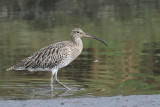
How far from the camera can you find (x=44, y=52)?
39.0ft

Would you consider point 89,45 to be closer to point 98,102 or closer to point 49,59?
point 49,59

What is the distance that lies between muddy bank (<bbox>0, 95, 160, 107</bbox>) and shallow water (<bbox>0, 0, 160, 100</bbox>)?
560 mm

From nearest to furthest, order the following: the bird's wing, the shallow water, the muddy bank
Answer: the muddy bank < the shallow water < the bird's wing

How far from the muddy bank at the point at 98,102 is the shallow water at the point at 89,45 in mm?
560

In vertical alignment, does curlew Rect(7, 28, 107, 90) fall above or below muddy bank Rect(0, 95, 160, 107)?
above

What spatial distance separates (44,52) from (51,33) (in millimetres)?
7092

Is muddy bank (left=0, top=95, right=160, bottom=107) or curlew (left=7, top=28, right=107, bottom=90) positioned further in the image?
curlew (left=7, top=28, right=107, bottom=90)

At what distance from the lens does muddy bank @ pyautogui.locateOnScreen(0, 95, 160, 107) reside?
912 centimetres

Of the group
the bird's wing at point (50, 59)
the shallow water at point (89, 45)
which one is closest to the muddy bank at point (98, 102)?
the shallow water at point (89, 45)

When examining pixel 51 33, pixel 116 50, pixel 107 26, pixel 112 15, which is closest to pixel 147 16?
pixel 112 15

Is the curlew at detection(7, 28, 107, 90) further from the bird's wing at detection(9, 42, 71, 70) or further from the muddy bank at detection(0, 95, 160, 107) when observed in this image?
the muddy bank at detection(0, 95, 160, 107)

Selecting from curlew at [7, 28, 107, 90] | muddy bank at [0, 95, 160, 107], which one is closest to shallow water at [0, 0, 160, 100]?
curlew at [7, 28, 107, 90]

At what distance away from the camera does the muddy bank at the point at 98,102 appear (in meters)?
9.12

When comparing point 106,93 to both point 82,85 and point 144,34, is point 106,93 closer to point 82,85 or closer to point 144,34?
point 82,85
